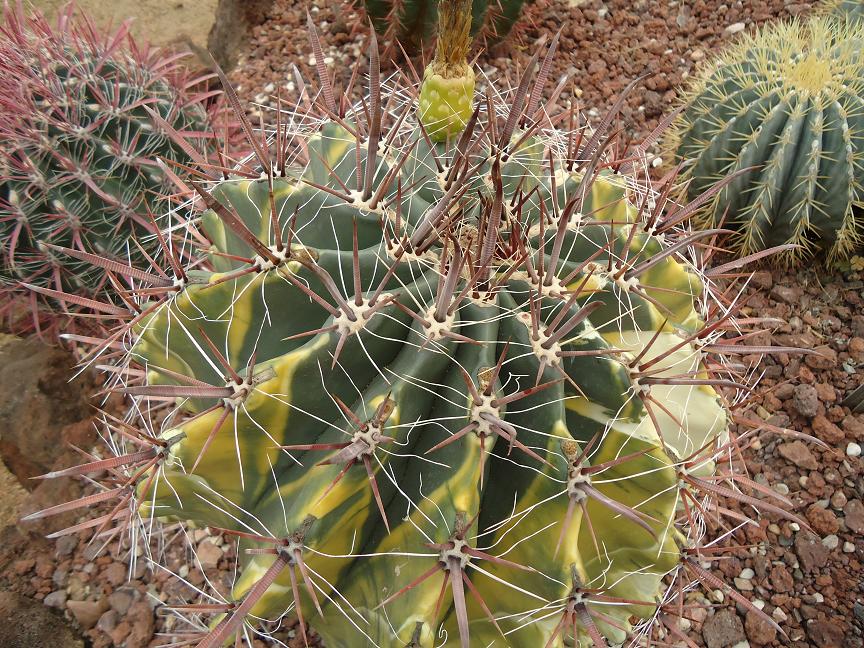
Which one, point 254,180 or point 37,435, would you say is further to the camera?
point 37,435

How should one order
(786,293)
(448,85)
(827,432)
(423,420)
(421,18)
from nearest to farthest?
(423,420) < (448,85) < (827,432) < (786,293) < (421,18)

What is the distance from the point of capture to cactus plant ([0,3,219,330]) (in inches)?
82.4

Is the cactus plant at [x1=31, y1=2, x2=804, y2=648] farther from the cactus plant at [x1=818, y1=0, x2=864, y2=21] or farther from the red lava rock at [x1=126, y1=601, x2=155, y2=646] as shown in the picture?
the cactus plant at [x1=818, y1=0, x2=864, y2=21]

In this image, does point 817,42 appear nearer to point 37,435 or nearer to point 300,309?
point 300,309

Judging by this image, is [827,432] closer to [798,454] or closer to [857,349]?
[798,454]

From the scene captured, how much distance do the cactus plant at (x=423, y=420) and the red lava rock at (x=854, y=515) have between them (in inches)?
34.9

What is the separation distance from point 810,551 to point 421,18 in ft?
8.57

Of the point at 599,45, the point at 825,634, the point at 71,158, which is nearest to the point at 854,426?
the point at 825,634

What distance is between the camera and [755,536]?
80.0 inches

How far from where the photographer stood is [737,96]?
2.52m

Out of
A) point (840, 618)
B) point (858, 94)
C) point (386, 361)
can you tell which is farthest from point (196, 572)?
point (858, 94)

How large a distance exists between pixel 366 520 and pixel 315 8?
331 centimetres

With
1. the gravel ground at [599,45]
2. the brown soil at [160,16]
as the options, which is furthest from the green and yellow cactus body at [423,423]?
the brown soil at [160,16]

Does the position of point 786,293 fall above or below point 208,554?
above
